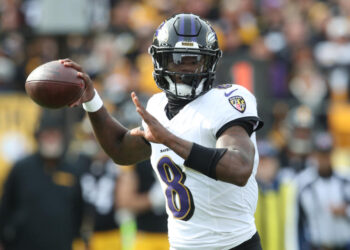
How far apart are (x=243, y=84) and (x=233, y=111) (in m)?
5.32

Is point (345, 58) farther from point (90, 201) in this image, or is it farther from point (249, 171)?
point (249, 171)

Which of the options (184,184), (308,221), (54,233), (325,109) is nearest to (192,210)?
(184,184)

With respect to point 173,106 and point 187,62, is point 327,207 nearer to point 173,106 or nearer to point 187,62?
point 173,106

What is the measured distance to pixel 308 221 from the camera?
7.64 m

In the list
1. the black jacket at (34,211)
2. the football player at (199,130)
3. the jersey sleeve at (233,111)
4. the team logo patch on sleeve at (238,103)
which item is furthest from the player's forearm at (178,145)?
the black jacket at (34,211)

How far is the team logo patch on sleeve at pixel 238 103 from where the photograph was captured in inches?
151

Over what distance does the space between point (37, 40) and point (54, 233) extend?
514 cm

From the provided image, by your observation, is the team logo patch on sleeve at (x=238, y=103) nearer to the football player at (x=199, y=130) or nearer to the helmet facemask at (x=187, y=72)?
the football player at (x=199, y=130)

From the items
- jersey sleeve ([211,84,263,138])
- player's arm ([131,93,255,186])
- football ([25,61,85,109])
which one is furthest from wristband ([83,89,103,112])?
player's arm ([131,93,255,186])

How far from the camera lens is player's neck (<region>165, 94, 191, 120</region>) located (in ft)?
13.4

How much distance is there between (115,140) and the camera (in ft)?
14.8

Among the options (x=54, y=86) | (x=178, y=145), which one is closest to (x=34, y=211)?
(x=54, y=86)

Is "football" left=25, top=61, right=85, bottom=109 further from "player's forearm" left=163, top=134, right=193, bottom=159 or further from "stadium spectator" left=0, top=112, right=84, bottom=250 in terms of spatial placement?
"stadium spectator" left=0, top=112, right=84, bottom=250

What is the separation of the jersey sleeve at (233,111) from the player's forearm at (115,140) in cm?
70
